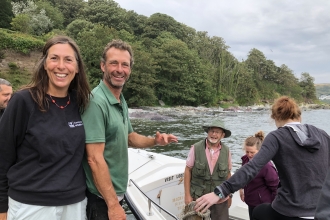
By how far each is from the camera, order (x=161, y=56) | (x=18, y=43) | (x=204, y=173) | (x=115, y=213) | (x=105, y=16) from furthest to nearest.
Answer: (x=105, y=16), (x=161, y=56), (x=18, y=43), (x=204, y=173), (x=115, y=213)

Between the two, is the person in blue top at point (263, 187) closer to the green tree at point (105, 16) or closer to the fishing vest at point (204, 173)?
the fishing vest at point (204, 173)

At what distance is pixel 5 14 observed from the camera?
4144 cm

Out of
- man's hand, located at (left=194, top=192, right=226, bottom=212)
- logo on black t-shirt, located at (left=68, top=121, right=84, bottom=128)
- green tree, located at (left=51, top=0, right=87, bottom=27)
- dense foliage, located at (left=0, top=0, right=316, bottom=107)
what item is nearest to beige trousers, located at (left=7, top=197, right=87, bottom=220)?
logo on black t-shirt, located at (left=68, top=121, right=84, bottom=128)

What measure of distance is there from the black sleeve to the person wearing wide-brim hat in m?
2.13

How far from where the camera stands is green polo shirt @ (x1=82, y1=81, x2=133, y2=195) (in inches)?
64.9

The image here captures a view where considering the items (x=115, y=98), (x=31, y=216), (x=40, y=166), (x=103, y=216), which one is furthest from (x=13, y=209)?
(x=115, y=98)

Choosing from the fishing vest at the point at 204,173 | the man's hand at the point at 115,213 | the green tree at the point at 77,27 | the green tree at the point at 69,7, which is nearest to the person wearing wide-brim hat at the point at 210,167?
the fishing vest at the point at 204,173

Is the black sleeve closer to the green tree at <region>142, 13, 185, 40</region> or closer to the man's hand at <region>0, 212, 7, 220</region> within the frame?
the man's hand at <region>0, 212, 7, 220</region>

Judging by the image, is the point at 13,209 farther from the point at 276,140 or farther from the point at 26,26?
the point at 26,26

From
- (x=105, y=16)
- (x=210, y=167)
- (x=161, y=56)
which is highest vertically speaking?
(x=105, y=16)

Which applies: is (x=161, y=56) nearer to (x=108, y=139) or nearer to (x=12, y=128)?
(x=108, y=139)

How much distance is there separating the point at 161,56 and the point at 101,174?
138ft

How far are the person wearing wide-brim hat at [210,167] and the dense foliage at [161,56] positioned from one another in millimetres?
31896

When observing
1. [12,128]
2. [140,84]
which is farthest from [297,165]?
[140,84]
